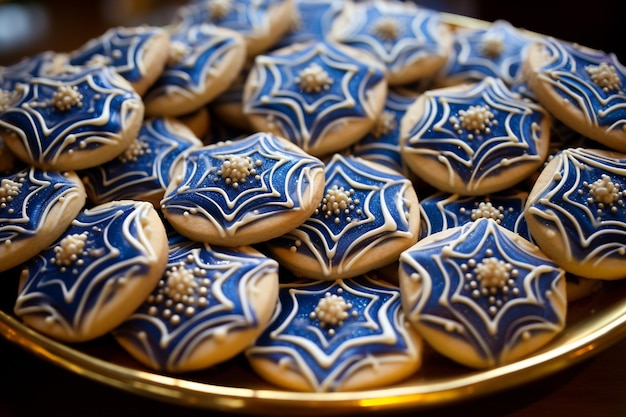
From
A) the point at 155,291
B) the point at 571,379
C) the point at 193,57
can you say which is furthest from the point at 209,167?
the point at 571,379

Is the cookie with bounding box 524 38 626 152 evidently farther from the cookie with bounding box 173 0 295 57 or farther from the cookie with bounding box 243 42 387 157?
the cookie with bounding box 173 0 295 57

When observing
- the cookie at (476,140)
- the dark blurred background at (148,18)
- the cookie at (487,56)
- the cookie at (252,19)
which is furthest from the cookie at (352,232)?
the dark blurred background at (148,18)

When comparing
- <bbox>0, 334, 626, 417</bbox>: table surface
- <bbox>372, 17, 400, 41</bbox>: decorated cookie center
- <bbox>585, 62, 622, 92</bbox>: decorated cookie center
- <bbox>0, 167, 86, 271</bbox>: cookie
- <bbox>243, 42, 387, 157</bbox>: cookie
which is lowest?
<bbox>0, 334, 626, 417</bbox>: table surface

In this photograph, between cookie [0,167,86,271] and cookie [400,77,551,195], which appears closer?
cookie [0,167,86,271]

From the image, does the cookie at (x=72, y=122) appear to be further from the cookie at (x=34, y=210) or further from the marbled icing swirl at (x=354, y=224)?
the marbled icing swirl at (x=354, y=224)

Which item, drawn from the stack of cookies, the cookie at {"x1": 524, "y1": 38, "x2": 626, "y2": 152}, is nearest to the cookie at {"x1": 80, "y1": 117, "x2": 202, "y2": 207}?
the stack of cookies

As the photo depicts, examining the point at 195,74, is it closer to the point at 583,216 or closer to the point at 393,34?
the point at 393,34

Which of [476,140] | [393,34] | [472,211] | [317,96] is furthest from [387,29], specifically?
[472,211]
